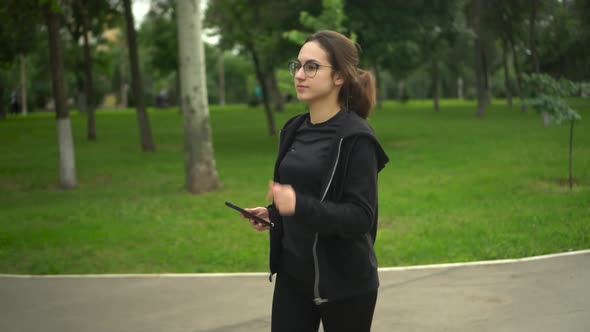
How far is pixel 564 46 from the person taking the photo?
133 feet

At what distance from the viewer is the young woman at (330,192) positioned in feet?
10.3

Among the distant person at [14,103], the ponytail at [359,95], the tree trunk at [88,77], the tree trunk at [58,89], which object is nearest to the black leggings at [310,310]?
the ponytail at [359,95]

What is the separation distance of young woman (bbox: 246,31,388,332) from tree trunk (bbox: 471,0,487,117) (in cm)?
3279

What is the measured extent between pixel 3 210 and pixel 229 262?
24.1 ft

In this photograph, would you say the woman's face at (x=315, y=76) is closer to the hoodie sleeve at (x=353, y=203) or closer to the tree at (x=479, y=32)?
the hoodie sleeve at (x=353, y=203)

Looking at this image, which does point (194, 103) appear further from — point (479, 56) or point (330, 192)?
point (479, 56)

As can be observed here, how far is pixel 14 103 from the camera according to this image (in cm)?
5725

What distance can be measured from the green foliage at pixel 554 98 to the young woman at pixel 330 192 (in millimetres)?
10566

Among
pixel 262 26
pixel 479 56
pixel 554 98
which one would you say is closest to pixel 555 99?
pixel 554 98

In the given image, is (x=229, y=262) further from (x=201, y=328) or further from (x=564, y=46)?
(x=564, y=46)

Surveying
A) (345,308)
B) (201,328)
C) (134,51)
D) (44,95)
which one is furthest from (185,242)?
(44,95)

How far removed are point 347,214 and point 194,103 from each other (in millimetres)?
12569

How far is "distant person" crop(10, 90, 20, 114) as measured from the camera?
183 feet

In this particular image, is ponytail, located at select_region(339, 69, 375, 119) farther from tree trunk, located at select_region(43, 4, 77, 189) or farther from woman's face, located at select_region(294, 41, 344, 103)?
tree trunk, located at select_region(43, 4, 77, 189)
